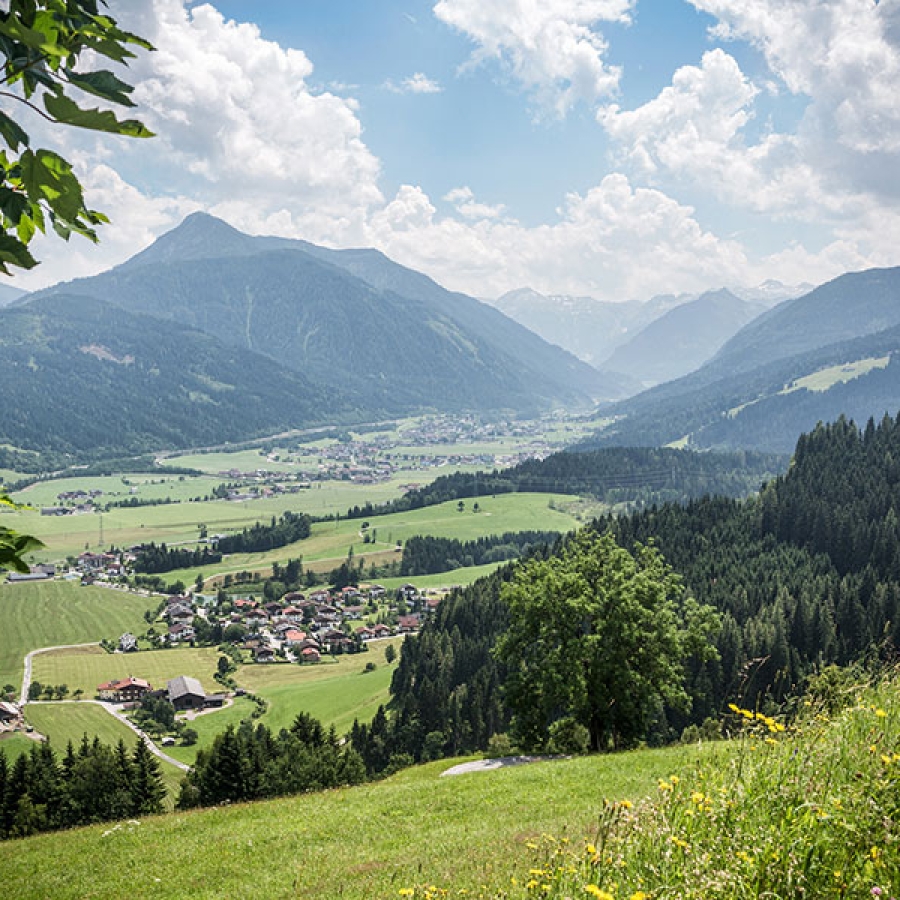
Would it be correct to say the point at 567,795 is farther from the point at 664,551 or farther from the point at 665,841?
the point at 664,551

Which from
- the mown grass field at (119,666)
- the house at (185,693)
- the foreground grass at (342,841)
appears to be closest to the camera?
the foreground grass at (342,841)

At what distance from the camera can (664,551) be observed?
482 feet

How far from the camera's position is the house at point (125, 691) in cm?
12706

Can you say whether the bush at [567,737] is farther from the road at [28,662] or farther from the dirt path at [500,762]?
the road at [28,662]

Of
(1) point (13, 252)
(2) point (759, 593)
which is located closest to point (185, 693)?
(2) point (759, 593)

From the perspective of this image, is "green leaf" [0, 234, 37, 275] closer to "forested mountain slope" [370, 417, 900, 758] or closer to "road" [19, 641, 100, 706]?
"forested mountain slope" [370, 417, 900, 758]

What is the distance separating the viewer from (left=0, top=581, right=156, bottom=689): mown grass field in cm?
15925

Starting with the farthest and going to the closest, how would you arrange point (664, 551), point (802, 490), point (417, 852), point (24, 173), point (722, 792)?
point (802, 490), point (664, 551), point (417, 852), point (722, 792), point (24, 173)

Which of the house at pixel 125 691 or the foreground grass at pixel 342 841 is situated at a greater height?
the foreground grass at pixel 342 841

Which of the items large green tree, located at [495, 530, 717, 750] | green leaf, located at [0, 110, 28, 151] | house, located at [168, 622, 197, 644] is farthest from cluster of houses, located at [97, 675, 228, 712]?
green leaf, located at [0, 110, 28, 151]

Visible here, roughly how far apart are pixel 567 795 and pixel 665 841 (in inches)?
657

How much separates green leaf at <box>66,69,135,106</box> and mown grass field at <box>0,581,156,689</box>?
165 m

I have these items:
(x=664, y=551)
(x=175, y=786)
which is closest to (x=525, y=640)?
(x=175, y=786)

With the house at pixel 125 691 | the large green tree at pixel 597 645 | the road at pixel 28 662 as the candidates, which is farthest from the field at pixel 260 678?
the large green tree at pixel 597 645
